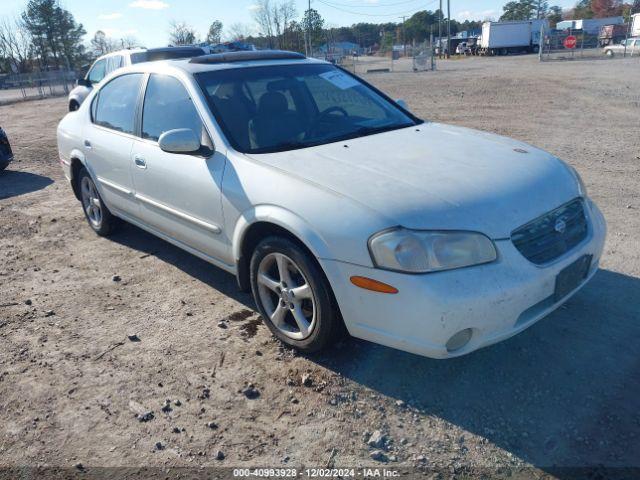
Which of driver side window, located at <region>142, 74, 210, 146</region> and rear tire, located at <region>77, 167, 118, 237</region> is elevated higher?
driver side window, located at <region>142, 74, 210, 146</region>

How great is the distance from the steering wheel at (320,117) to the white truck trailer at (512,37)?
53.4 m

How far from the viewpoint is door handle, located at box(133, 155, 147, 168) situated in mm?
4259

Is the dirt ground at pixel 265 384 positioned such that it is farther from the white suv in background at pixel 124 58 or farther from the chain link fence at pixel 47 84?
the chain link fence at pixel 47 84

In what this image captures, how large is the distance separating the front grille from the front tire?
1.06 m

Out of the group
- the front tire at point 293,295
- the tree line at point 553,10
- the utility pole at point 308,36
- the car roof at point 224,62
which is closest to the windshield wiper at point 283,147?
the front tire at point 293,295

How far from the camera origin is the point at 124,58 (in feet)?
37.8

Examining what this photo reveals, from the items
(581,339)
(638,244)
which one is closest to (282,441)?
(581,339)

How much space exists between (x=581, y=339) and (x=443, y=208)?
4.45 ft

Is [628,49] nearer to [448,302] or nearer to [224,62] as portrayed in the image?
[224,62]

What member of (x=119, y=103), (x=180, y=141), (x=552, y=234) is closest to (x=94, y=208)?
(x=119, y=103)

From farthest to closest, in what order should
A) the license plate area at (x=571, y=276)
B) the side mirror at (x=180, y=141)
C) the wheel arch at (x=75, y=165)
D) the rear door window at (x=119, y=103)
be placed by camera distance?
1. the wheel arch at (x=75, y=165)
2. the rear door window at (x=119, y=103)
3. the side mirror at (x=180, y=141)
4. the license plate area at (x=571, y=276)

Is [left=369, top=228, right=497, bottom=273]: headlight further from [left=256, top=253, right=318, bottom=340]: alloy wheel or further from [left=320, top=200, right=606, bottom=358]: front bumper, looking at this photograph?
[left=256, top=253, right=318, bottom=340]: alloy wheel

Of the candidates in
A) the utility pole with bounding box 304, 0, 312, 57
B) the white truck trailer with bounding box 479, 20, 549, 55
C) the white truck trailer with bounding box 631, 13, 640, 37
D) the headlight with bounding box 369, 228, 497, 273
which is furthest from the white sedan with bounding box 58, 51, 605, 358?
the white truck trailer with bounding box 631, 13, 640, 37

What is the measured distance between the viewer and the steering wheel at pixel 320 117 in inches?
150
